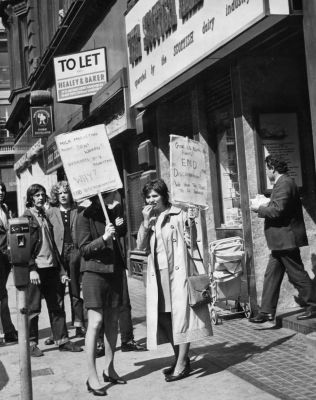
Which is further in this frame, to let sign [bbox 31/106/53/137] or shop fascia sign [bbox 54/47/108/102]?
to let sign [bbox 31/106/53/137]

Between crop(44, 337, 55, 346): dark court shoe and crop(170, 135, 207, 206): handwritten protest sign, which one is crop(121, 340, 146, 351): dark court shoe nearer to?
crop(44, 337, 55, 346): dark court shoe

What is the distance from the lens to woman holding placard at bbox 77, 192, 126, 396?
17.2ft

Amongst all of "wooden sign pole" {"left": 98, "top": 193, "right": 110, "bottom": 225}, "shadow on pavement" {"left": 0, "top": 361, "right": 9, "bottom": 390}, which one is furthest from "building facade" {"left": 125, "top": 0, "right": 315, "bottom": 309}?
"shadow on pavement" {"left": 0, "top": 361, "right": 9, "bottom": 390}

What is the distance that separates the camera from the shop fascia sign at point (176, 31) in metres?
6.87

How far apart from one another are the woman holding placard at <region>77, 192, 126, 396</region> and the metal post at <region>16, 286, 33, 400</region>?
0.90 metres

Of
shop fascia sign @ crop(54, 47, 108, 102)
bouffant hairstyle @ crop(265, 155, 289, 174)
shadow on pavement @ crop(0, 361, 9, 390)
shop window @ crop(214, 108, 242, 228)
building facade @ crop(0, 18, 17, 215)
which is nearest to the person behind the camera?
shadow on pavement @ crop(0, 361, 9, 390)

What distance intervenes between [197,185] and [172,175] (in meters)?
0.42

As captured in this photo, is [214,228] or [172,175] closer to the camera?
[172,175]

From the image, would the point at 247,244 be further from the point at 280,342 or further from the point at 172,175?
the point at 172,175

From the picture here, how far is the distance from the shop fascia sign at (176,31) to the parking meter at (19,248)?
345cm

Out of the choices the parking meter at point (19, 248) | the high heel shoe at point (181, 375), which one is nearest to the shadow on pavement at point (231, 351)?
the high heel shoe at point (181, 375)

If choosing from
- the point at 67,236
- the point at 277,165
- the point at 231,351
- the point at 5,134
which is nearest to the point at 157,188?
the point at 231,351

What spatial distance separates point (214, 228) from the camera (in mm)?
9195

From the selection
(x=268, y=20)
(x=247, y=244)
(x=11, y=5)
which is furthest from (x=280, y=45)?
(x=11, y=5)
